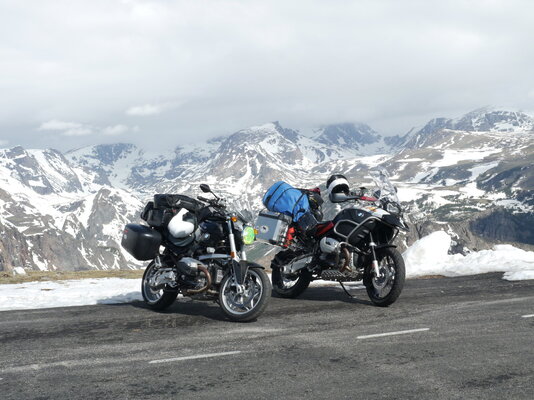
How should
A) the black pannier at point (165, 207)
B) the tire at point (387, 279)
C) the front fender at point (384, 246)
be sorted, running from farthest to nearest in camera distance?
the black pannier at point (165, 207) < the front fender at point (384, 246) < the tire at point (387, 279)

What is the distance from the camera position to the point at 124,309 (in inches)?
397

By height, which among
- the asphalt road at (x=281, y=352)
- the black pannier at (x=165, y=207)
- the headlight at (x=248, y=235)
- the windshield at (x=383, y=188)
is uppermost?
the windshield at (x=383, y=188)

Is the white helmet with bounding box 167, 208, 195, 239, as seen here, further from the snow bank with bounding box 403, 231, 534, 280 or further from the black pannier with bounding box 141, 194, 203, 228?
the snow bank with bounding box 403, 231, 534, 280

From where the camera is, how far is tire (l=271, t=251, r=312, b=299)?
11047mm

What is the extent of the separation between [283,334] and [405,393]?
2.78m

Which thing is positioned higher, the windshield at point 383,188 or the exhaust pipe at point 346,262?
the windshield at point 383,188

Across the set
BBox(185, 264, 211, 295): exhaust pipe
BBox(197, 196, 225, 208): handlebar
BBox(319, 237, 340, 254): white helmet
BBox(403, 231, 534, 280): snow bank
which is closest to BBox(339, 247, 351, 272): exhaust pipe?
BBox(319, 237, 340, 254): white helmet

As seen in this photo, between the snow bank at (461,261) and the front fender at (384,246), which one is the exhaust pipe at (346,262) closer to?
the front fender at (384,246)

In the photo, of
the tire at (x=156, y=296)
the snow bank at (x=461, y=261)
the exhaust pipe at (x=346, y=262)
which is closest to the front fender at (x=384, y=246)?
the exhaust pipe at (x=346, y=262)

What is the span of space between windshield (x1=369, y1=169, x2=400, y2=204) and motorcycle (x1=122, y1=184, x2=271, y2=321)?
2.54m

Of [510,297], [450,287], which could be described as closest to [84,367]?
[510,297]

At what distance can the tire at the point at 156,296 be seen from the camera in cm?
977

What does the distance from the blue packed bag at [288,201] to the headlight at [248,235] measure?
2.17m

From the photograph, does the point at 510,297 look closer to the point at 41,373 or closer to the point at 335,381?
the point at 335,381
